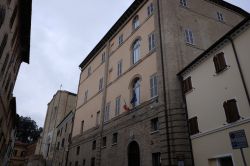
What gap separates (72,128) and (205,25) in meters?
21.0

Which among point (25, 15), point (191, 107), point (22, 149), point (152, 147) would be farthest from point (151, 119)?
point (22, 149)

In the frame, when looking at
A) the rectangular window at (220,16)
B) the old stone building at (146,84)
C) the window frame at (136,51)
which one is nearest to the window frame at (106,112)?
the old stone building at (146,84)

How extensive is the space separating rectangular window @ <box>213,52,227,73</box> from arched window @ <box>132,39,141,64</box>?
8.72 metres

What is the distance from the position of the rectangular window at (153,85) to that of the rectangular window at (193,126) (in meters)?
3.65

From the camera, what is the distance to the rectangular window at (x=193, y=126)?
13.1m

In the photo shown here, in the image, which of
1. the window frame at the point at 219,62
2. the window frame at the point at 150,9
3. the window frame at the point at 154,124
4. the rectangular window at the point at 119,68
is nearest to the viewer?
the window frame at the point at 219,62

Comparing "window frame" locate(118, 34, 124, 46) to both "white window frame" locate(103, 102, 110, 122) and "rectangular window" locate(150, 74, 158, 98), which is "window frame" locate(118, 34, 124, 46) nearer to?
"white window frame" locate(103, 102, 110, 122)

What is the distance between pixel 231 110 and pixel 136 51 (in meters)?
11.7

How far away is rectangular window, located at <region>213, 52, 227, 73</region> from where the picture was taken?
12.2 meters

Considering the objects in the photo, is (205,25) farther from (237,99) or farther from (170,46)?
(237,99)

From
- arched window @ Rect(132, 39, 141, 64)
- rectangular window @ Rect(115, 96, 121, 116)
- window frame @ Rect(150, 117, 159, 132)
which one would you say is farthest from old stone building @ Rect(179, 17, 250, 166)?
rectangular window @ Rect(115, 96, 121, 116)

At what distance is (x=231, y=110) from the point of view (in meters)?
11.1

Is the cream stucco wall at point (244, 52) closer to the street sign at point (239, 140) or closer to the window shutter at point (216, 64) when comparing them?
the window shutter at point (216, 64)

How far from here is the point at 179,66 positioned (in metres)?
16.2
